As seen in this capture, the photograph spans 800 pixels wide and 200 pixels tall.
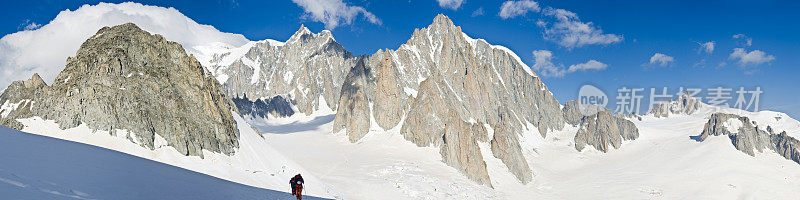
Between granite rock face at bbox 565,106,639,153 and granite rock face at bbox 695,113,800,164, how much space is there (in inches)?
1147

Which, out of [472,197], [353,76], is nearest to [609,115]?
[353,76]

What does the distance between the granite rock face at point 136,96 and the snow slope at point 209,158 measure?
2.06 feet

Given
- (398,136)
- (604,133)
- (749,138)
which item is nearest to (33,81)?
(398,136)

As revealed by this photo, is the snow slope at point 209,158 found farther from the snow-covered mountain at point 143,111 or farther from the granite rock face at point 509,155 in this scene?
the granite rock face at point 509,155

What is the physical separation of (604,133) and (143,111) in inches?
7128

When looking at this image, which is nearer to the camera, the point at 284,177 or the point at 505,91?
the point at 284,177

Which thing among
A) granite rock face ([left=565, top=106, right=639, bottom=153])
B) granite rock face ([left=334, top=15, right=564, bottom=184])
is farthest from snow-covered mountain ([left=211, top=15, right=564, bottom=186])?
granite rock face ([left=565, top=106, right=639, bottom=153])

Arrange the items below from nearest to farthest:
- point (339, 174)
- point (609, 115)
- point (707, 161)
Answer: point (339, 174)
point (707, 161)
point (609, 115)

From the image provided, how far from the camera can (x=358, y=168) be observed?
71.9m

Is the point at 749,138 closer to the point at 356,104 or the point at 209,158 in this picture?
the point at 356,104

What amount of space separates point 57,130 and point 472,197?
52857 millimetres

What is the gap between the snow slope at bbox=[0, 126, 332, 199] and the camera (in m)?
10.3

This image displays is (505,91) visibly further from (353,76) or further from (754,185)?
(754,185)

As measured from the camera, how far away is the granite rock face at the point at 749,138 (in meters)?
150
